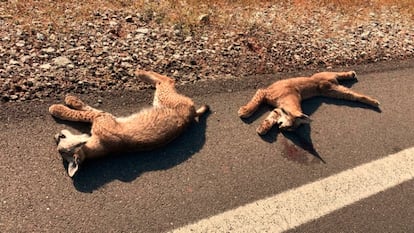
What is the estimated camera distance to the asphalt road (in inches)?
142

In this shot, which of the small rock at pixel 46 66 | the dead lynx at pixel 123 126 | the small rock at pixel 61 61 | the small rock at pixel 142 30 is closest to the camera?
the dead lynx at pixel 123 126

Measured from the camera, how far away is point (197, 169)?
13.7 ft

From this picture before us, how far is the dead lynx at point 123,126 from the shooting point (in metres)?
3.96

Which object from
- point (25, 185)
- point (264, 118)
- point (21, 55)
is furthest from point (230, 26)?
point (25, 185)

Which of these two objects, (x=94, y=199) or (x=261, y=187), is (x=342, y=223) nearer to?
(x=261, y=187)

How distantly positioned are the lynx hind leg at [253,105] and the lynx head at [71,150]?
6.14 feet

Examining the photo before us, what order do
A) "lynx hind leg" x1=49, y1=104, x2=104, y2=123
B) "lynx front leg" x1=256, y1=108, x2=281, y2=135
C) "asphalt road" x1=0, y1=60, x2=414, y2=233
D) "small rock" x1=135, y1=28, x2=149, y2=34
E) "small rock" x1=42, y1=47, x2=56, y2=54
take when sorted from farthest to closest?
"small rock" x1=135, y1=28, x2=149, y2=34
"small rock" x1=42, y1=47, x2=56, y2=54
"lynx front leg" x1=256, y1=108, x2=281, y2=135
"lynx hind leg" x1=49, y1=104, x2=104, y2=123
"asphalt road" x1=0, y1=60, x2=414, y2=233

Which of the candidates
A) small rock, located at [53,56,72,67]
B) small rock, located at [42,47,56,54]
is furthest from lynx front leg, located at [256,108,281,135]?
small rock, located at [42,47,56,54]

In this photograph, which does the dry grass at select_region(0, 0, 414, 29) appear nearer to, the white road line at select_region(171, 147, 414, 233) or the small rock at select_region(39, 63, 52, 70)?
the small rock at select_region(39, 63, 52, 70)

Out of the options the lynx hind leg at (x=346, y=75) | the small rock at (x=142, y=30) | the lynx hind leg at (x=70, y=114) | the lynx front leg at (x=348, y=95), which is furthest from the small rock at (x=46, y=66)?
the lynx hind leg at (x=346, y=75)

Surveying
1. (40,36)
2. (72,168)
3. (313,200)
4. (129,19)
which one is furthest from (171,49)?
(313,200)

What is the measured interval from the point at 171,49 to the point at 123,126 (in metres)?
1.79

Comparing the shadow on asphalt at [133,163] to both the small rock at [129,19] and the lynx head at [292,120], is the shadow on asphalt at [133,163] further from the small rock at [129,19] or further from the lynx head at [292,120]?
the small rock at [129,19]

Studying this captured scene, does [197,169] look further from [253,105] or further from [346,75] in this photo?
[346,75]
